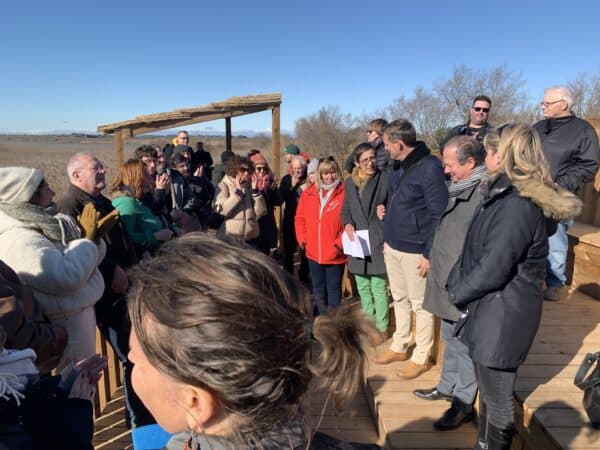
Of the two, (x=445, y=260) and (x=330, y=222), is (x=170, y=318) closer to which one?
(x=445, y=260)

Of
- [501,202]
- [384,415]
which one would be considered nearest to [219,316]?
[501,202]

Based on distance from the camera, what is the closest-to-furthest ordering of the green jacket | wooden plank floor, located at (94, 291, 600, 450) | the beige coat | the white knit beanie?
the white knit beanie
wooden plank floor, located at (94, 291, 600, 450)
the green jacket
the beige coat

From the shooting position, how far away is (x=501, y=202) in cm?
201

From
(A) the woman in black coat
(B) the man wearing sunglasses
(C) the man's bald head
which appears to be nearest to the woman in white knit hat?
(C) the man's bald head

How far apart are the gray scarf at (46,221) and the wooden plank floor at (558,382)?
2.77 meters

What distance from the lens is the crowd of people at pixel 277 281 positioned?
84 centimetres

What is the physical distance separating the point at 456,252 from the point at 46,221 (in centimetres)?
236

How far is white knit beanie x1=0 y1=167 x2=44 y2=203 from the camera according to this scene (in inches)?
84.8

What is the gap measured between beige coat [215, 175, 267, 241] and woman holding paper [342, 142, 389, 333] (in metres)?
1.19

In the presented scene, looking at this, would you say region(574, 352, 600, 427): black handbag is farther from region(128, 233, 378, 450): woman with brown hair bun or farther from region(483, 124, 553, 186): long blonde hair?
region(128, 233, 378, 450): woman with brown hair bun

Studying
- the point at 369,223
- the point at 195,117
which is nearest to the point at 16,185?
the point at 369,223

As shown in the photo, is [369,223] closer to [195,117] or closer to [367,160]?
[367,160]

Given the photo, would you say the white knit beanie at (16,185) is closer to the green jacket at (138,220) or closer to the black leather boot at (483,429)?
the green jacket at (138,220)

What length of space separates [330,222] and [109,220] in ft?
6.70
